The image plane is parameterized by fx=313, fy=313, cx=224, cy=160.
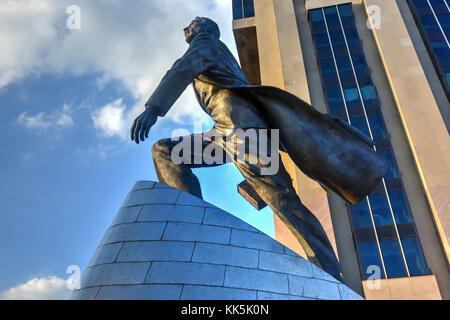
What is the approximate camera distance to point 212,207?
303 cm

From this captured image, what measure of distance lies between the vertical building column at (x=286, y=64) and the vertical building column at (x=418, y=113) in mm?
2999

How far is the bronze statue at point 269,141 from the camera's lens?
3.33 metres

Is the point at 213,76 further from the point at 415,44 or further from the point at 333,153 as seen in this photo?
the point at 415,44

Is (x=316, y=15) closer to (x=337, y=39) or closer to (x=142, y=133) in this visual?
(x=337, y=39)

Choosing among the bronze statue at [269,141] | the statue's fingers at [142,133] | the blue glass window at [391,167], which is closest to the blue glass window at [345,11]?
the blue glass window at [391,167]

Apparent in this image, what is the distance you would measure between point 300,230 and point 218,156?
4.68ft

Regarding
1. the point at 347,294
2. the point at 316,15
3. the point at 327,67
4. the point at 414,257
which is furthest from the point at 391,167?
the point at 347,294

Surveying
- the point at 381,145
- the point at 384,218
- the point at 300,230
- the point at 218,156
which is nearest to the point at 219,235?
the point at 300,230

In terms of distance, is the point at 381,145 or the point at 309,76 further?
the point at 309,76

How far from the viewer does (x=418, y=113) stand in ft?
33.8

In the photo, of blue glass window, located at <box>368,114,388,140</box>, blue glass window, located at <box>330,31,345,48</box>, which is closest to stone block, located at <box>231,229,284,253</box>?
blue glass window, located at <box>368,114,388,140</box>

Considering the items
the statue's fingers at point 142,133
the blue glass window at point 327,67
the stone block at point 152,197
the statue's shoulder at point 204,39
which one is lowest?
the stone block at point 152,197

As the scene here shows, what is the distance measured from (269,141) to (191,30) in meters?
2.29

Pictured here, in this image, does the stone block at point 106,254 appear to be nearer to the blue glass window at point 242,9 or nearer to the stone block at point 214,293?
the stone block at point 214,293
